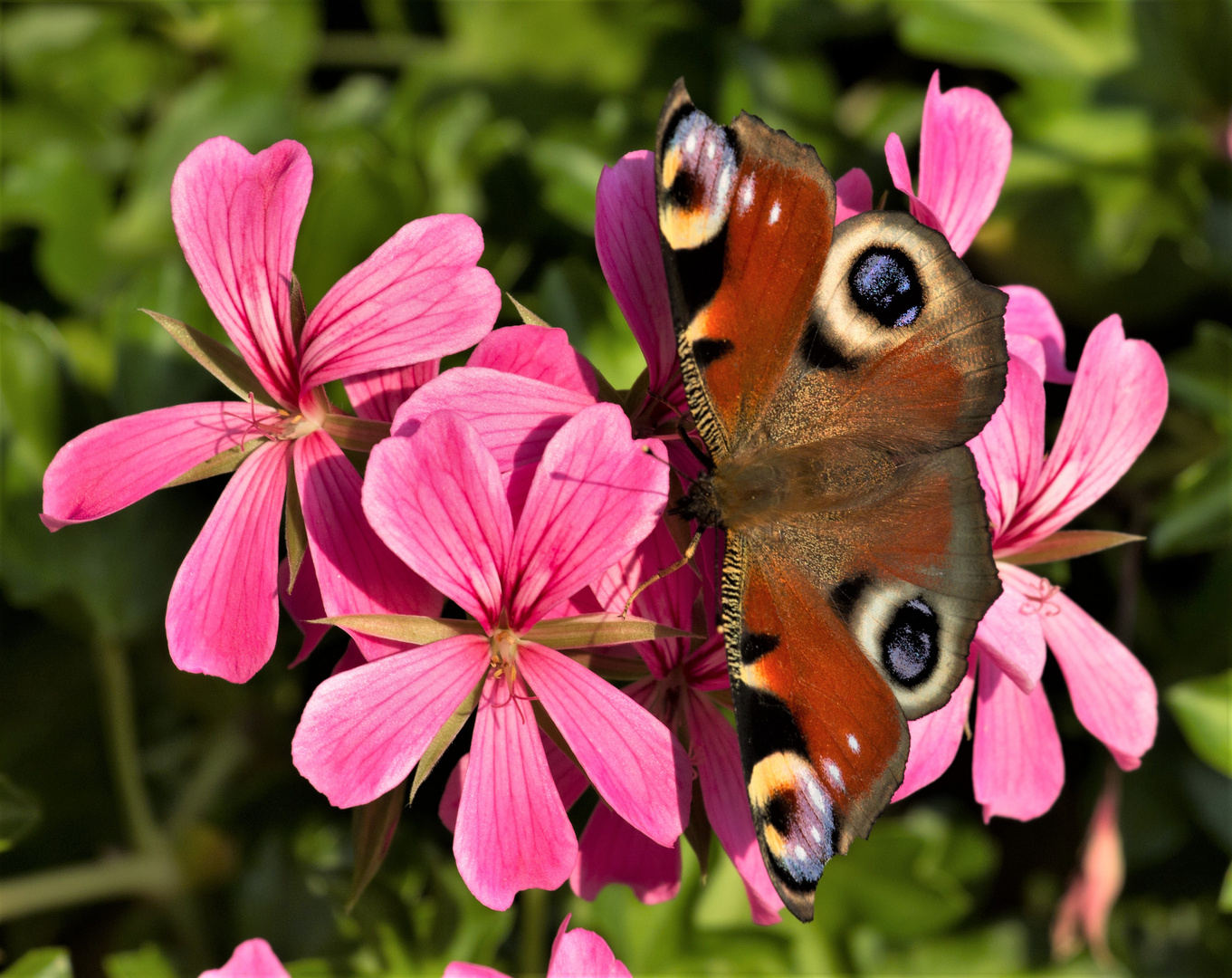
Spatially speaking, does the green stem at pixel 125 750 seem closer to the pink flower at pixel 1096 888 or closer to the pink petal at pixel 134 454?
the pink petal at pixel 134 454

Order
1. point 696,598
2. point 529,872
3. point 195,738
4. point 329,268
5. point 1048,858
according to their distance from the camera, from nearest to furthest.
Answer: point 529,872 → point 696,598 → point 329,268 → point 195,738 → point 1048,858

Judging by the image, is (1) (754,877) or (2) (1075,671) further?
(2) (1075,671)

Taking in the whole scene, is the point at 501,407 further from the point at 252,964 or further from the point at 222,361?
the point at 252,964

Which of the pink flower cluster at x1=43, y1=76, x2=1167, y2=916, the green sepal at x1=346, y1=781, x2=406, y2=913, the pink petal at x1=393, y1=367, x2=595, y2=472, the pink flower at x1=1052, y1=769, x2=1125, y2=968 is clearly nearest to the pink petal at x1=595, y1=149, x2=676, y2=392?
the pink flower cluster at x1=43, y1=76, x2=1167, y2=916

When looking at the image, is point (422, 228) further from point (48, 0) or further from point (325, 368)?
point (48, 0)

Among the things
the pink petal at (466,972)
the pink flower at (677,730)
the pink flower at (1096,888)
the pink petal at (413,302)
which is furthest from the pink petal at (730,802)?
the pink flower at (1096,888)

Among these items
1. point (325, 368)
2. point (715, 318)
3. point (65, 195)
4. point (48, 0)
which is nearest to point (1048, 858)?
point (715, 318)
